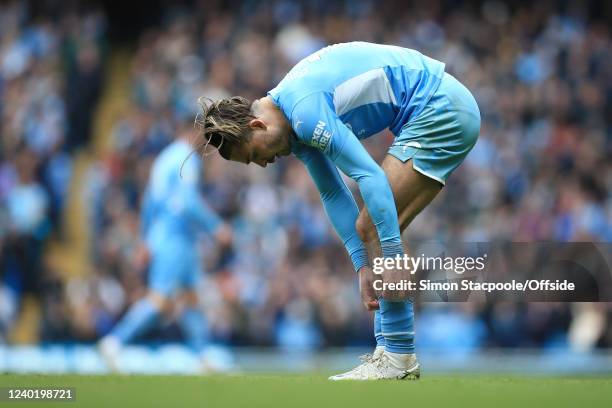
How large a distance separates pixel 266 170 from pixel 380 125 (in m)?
8.67

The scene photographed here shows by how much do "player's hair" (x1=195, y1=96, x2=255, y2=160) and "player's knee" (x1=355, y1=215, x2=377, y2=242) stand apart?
84 cm

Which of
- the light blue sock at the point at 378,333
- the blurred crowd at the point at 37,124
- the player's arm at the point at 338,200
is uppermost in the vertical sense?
the blurred crowd at the point at 37,124

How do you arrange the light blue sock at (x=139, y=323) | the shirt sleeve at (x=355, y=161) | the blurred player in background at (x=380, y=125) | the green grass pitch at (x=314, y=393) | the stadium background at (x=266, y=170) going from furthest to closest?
the stadium background at (x=266, y=170) → the light blue sock at (x=139, y=323) → the blurred player in background at (x=380, y=125) → the shirt sleeve at (x=355, y=161) → the green grass pitch at (x=314, y=393)

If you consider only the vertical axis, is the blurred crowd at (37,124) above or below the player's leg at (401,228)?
above

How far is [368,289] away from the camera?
6898 mm

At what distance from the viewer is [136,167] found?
51.6ft

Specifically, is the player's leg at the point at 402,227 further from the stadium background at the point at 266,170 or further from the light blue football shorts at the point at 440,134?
the stadium background at the point at 266,170

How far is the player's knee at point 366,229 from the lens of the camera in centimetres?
675

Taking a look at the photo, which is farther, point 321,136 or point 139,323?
point 139,323

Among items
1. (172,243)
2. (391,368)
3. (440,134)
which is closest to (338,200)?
(440,134)

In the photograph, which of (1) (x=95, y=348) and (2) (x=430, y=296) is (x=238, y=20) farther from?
(2) (x=430, y=296)

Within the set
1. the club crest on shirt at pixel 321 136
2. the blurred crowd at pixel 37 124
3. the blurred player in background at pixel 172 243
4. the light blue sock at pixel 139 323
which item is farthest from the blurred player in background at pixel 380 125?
the blurred crowd at pixel 37 124

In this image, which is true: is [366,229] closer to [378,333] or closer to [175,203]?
[378,333]

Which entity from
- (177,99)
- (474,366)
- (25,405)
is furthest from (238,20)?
(25,405)
